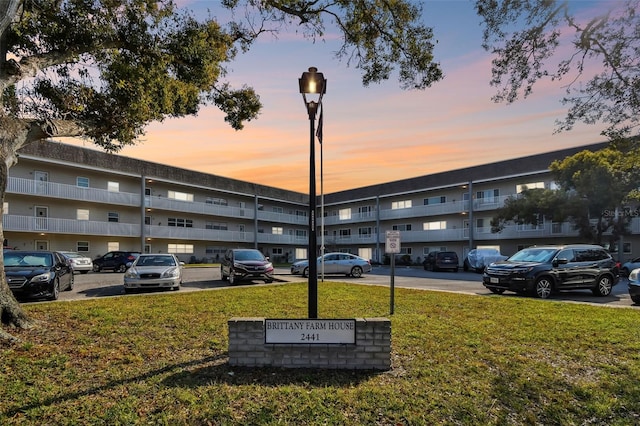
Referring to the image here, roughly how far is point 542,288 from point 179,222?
3308 centimetres

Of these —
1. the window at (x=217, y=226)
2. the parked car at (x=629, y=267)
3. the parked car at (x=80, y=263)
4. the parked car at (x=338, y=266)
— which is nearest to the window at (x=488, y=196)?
the parked car at (x=629, y=267)

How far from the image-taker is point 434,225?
40.0 m

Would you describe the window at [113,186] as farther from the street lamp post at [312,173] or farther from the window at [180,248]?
the street lamp post at [312,173]

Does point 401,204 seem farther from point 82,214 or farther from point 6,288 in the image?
point 6,288

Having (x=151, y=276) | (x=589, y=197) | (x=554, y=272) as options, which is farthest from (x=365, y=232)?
(x=151, y=276)

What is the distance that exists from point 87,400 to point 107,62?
787 cm

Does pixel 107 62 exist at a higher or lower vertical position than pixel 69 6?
lower

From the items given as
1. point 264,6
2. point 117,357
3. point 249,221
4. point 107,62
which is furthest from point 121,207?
point 117,357

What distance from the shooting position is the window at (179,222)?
37.5 metres

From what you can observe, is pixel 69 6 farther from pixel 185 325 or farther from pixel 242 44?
pixel 185 325

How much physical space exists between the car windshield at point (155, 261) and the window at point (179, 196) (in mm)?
23420

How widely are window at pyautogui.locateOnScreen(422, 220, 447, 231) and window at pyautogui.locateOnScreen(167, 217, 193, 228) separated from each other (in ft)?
77.9

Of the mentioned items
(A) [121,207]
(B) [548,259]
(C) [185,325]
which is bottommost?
(C) [185,325]

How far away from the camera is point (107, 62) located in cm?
910
